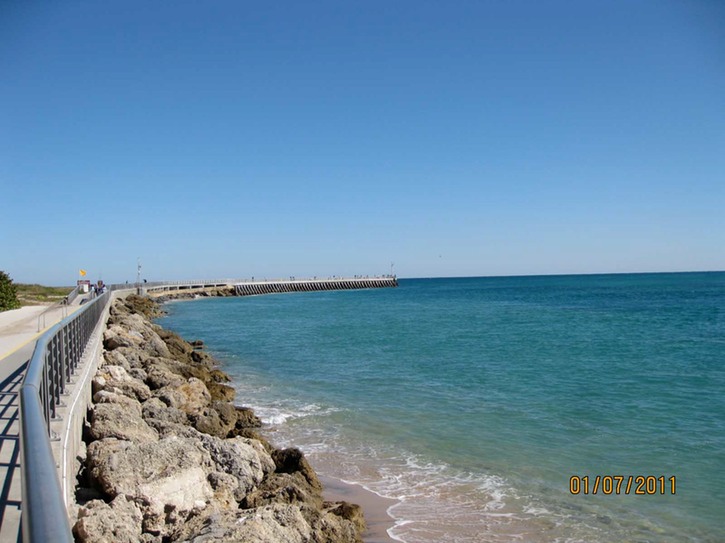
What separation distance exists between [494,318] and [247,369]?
2789 cm

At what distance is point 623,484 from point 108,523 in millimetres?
7945

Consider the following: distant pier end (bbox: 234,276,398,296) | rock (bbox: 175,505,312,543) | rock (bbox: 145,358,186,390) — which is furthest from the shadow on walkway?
distant pier end (bbox: 234,276,398,296)

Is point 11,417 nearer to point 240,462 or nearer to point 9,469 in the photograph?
point 9,469

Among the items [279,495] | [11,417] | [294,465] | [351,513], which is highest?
[11,417]

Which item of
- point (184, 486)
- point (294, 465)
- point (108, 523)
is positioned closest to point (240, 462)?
point (294, 465)

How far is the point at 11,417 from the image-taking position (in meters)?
6.98

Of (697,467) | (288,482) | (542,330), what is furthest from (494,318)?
(288,482)

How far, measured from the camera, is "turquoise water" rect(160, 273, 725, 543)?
834 centimetres

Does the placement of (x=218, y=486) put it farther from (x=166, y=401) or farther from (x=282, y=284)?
(x=282, y=284)

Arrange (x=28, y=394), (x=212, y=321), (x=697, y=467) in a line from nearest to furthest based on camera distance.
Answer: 1. (x=28, y=394)
2. (x=697, y=467)
3. (x=212, y=321)

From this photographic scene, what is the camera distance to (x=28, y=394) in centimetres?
328

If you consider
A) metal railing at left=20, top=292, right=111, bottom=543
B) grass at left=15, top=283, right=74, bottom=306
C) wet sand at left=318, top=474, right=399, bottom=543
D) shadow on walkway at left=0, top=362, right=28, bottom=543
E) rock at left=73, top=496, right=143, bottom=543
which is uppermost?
metal railing at left=20, top=292, right=111, bottom=543

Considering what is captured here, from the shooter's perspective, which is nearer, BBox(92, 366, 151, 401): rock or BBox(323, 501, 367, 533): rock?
BBox(323, 501, 367, 533): rock

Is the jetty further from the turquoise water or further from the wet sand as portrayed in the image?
the turquoise water
